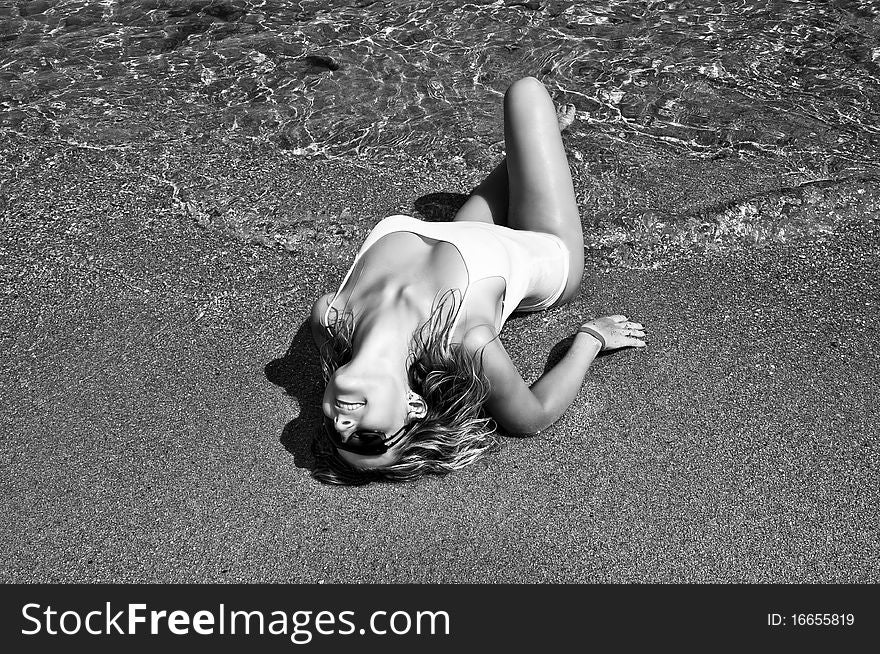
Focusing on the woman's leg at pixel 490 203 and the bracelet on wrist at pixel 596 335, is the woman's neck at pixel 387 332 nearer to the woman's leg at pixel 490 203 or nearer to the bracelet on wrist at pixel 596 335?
the bracelet on wrist at pixel 596 335

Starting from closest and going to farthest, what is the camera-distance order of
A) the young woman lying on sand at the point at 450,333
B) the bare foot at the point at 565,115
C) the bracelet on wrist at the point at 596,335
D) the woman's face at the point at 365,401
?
the woman's face at the point at 365,401
the young woman lying on sand at the point at 450,333
the bracelet on wrist at the point at 596,335
the bare foot at the point at 565,115

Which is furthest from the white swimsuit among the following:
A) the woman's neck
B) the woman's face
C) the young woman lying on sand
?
the woman's face

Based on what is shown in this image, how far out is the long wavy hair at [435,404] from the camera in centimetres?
290

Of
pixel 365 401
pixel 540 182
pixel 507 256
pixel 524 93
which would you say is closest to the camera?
pixel 365 401

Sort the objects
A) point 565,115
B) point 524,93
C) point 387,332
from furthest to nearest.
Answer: point 565,115
point 524,93
point 387,332

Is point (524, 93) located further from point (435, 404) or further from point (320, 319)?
point (435, 404)

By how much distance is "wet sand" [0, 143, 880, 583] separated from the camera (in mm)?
2922

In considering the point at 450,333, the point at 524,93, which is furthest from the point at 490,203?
the point at 450,333

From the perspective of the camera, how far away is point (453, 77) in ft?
19.1

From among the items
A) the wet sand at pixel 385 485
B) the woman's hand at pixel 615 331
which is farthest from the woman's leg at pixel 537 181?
the wet sand at pixel 385 485

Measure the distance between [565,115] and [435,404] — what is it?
10.1 ft

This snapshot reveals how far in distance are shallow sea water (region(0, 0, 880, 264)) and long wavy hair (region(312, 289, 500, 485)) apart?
1.88 metres

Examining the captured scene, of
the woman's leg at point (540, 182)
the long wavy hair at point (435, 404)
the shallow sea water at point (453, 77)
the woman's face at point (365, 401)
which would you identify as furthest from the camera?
the shallow sea water at point (453, 77)

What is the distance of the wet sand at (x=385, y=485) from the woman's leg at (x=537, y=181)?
1.18 feet
